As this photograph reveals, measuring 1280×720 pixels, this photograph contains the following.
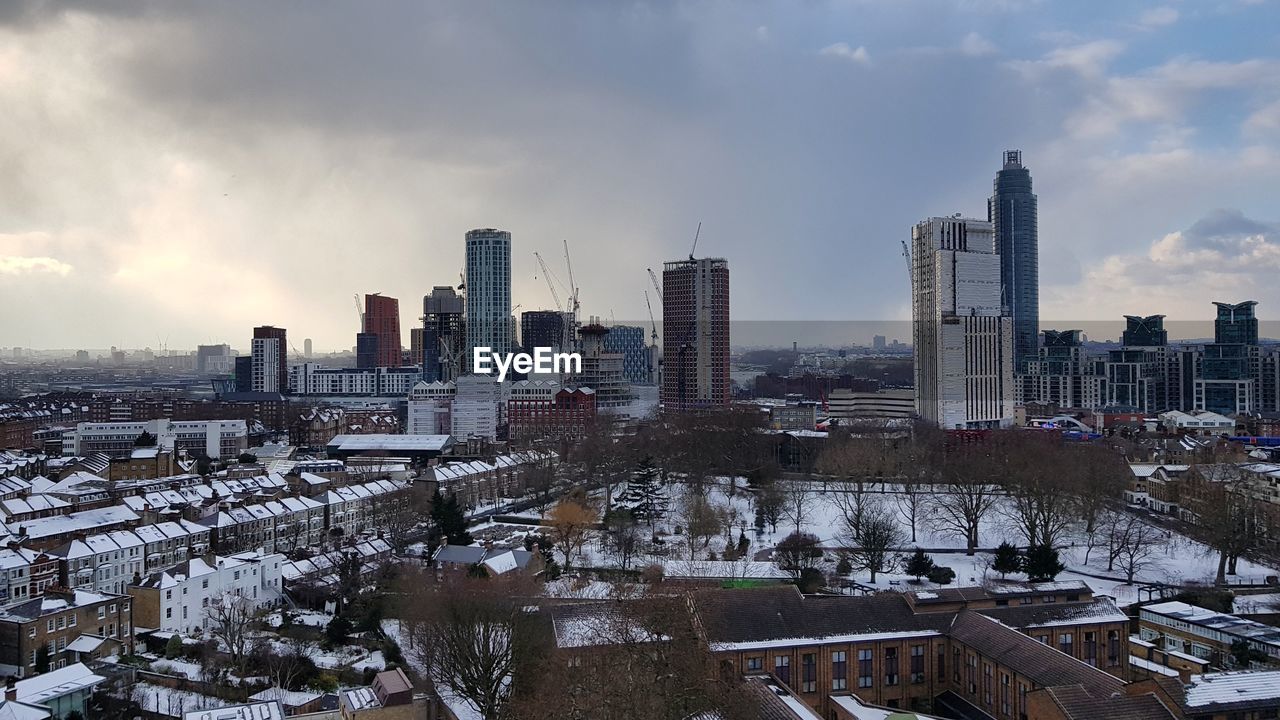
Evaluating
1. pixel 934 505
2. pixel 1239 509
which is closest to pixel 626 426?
pixel 934 505

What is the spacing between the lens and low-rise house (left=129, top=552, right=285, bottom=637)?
20500 millimetres

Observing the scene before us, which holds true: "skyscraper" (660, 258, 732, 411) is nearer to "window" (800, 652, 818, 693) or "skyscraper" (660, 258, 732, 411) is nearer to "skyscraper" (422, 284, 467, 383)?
"skyscraper" (422, 284, 467, 383)

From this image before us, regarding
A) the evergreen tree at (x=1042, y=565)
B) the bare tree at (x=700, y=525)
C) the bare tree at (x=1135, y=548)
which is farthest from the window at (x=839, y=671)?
the bare tree at (x=1135, y=548)

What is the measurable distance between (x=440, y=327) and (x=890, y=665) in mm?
83355

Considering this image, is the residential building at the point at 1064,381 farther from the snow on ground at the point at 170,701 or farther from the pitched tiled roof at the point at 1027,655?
the snow on ground at the point at 170,701

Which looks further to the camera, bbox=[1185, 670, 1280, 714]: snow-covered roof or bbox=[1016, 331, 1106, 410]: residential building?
bbox=[1016, 331, 1106, 410]: residential building

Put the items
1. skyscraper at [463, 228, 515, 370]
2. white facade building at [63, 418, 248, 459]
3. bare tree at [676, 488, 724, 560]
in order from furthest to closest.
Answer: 1. skyscraper at [463, 228, 515, 370]
2. white facade building at [63, 418, 248, 459]
3. bare tree at [676, 488, 724, 560]

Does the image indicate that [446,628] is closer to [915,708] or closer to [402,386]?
[915,708]

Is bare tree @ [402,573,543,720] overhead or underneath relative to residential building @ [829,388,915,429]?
underneath

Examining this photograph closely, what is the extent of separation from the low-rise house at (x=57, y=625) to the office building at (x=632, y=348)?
9205 centimetres

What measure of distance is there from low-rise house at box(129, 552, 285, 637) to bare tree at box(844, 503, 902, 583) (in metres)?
14.3

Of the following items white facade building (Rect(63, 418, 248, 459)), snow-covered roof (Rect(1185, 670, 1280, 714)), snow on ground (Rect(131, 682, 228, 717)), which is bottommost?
snow on ground (Rect(131, 682, 228, 717))

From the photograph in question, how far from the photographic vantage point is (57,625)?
18.5m

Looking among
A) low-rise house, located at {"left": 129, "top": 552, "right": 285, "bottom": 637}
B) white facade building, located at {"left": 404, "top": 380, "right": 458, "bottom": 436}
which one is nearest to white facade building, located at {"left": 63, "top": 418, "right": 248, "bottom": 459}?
white facade building, located at {"left": 404, "top": 380, "right": 458, "bottom": 436}
